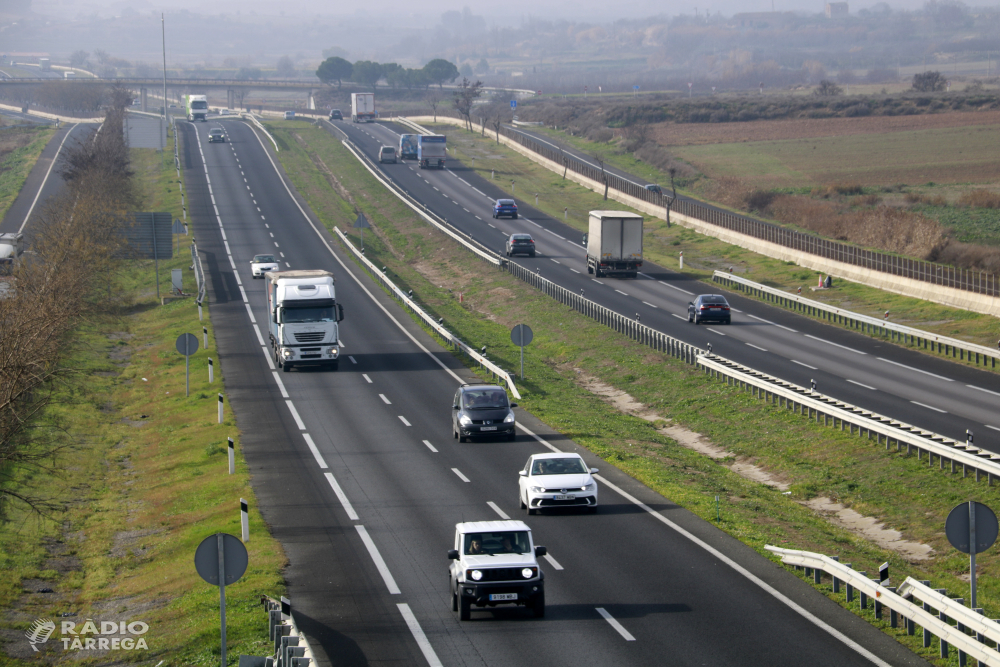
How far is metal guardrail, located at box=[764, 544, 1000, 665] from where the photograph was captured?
14480 millimetres

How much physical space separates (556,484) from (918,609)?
9502 millimetres

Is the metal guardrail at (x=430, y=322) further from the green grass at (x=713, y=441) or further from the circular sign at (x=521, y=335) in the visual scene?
the circular sign at (x=521, y=335)

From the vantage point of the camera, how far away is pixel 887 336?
47406mm

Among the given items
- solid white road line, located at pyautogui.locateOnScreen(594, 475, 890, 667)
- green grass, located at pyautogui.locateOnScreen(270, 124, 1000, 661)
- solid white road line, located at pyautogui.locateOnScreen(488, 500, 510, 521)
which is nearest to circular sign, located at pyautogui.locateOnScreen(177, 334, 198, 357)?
green grass, located at pyautogui.locateOnScreen(270, 124, 1000, 661)

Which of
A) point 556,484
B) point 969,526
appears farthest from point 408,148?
point 969,526

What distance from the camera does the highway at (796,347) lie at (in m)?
34.5

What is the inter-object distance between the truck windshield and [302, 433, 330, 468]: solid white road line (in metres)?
9.68

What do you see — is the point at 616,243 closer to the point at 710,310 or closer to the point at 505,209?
the point at 710,310

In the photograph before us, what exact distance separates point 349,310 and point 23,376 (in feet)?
103

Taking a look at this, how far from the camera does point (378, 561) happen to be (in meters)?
21.0

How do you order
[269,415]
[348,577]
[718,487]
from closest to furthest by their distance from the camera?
[348,577]
[718,487]
[269,415]

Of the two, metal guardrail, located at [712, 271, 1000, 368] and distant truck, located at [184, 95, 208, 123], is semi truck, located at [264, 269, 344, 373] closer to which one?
metal guardrail, located at [712, 271, 1000, 368]

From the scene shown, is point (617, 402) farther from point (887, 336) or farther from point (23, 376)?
point (23, 376)

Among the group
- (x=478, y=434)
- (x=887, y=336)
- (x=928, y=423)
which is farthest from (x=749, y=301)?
(x=478, y=434)
